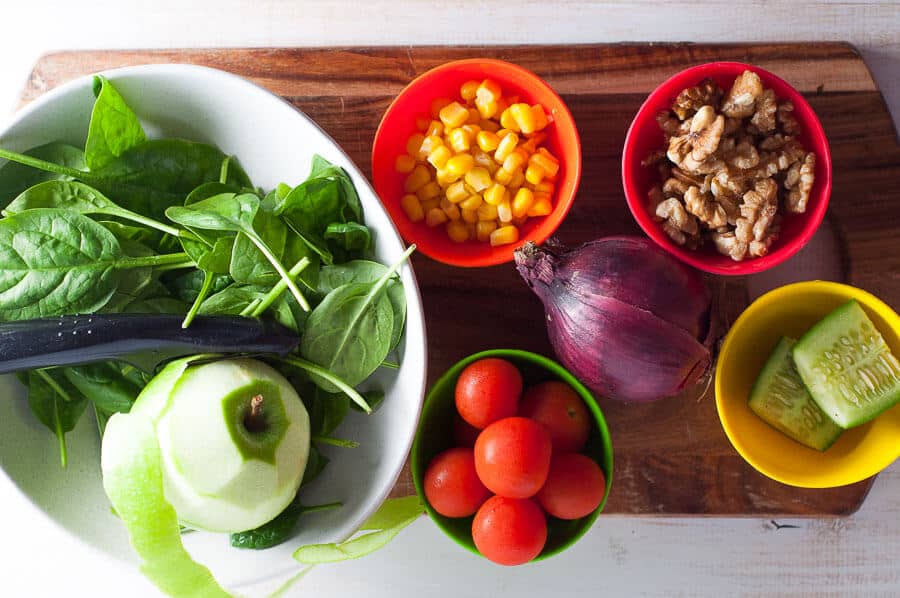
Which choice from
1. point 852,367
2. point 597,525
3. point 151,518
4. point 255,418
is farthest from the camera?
point 597,525

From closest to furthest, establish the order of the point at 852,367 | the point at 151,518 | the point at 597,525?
the point at 151,518
the point at 852,367
the point at 597,525

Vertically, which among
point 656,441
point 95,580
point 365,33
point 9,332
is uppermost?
point 365,33

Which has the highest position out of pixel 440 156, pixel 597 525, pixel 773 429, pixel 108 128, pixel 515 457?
pixel 108 128

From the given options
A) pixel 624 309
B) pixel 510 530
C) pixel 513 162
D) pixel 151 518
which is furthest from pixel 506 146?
pixel 151 518

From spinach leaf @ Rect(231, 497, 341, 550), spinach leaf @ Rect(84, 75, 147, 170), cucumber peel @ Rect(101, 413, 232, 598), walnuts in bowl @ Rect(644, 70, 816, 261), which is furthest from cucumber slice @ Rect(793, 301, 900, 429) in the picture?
spinach leaf @ Rect(84, 75, 147, 170)

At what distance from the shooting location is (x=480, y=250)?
1.03 metres

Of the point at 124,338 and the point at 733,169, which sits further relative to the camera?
the point at 733,169

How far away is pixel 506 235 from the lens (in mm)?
997

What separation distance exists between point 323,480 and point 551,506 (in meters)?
0.28

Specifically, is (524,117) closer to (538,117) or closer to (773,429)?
(538,117)

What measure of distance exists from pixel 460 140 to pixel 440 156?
32 mm

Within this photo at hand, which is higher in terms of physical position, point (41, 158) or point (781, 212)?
point (41, 158)

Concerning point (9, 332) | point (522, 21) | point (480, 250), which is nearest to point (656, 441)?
point (480, 250)

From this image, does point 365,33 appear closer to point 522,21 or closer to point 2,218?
point 522,21
